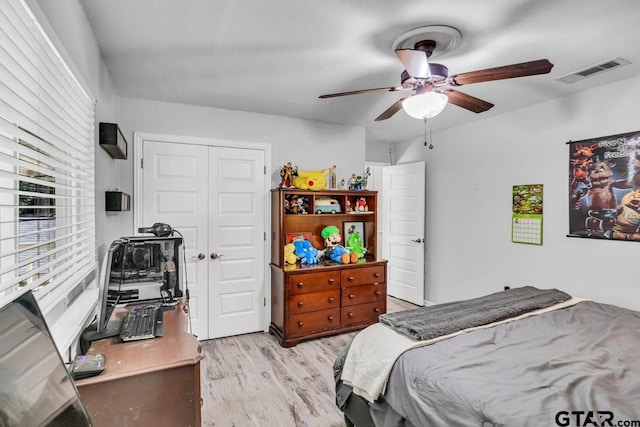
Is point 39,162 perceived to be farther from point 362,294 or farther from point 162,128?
point 362,294

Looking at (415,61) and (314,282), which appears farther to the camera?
(314,282)

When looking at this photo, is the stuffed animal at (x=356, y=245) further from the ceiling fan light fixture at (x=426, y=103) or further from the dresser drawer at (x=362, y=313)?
the ceiling fan light fixture at (x=426, y=103)

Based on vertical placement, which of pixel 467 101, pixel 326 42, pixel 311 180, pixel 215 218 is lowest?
pixel 215 218

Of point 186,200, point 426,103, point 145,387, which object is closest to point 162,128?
point 186,200

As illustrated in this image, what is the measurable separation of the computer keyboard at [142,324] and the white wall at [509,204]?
3.34 meters

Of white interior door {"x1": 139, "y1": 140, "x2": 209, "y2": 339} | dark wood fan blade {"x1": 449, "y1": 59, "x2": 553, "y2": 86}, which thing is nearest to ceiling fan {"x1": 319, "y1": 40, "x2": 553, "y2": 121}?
dark wood fan blade {"x1": 449, "y1": 59, "x2": 553, "y2": 86}

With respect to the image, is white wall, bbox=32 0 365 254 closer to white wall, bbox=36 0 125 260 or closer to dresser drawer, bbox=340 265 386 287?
white wall, bbox=36 0 125 260

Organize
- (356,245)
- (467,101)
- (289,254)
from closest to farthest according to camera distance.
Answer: (467,101) < (289,254) < (356,245)

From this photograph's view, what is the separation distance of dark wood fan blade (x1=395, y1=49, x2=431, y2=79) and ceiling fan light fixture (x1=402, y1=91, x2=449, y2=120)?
0.15 metres

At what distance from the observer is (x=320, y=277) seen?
3473mm

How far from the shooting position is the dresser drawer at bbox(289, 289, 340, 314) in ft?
11.0

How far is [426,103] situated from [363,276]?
2147mm

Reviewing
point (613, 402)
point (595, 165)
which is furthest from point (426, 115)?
point (595, 165)

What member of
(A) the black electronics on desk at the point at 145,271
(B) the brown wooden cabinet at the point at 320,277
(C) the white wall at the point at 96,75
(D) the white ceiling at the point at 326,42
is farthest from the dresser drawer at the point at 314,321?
(D) the white ceiling at the point at 326,42
